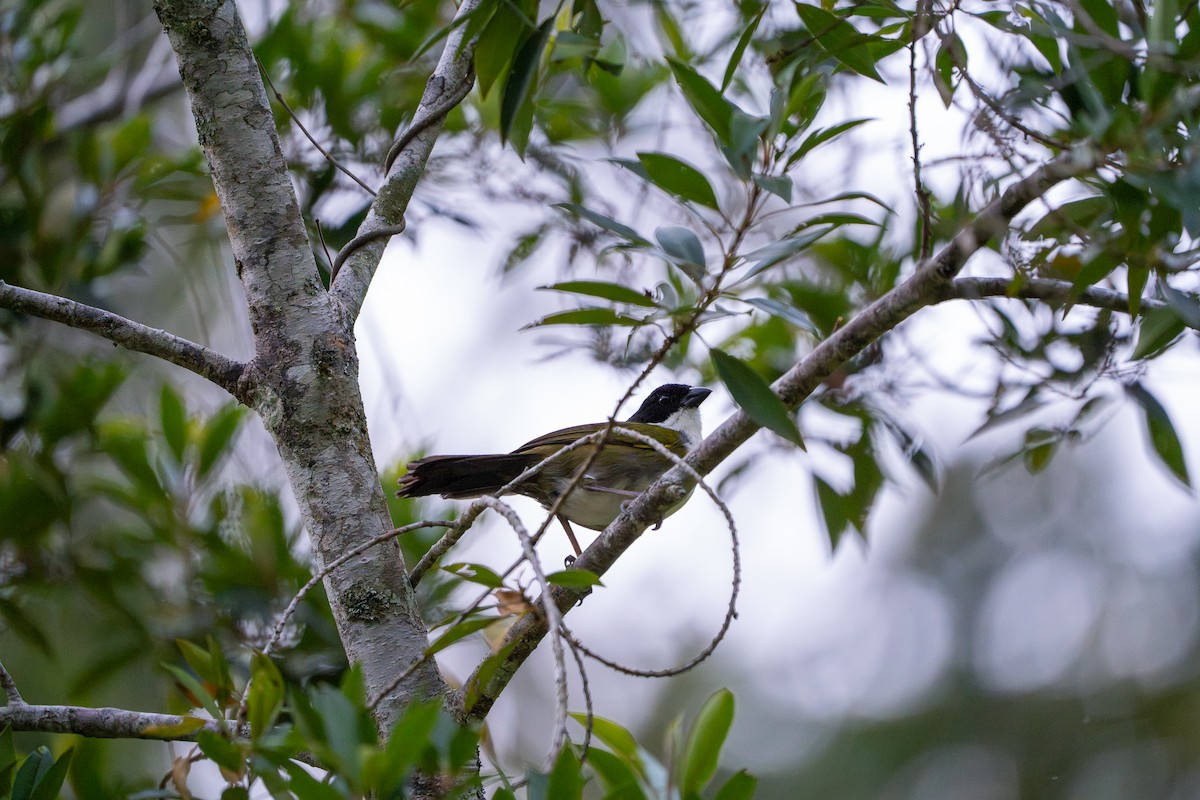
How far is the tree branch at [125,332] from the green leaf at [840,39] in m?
1.38

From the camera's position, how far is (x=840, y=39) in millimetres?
2158

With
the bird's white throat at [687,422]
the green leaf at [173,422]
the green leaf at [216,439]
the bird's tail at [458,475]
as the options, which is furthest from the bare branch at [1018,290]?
the green leaf at [173,422]

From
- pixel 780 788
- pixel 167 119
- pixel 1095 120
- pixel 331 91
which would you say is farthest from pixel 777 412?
pixel 780 788

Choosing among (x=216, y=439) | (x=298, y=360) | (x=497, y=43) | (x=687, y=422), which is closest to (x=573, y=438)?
(x=687, y=422)

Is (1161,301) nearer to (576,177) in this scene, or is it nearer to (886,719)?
(576,177)

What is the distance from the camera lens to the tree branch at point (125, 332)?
201 centimetres

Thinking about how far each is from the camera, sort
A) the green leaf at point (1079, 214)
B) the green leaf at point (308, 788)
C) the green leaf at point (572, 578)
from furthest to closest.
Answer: the green leaf at point (1079, 214) < the green leaf at point (572, 578) < the green leaf at point (308, 788)

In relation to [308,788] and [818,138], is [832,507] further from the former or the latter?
[308,788]

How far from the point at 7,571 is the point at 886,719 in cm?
782

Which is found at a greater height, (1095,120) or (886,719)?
(1095,120)

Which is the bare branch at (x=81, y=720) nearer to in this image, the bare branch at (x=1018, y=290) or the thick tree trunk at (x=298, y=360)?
the thick tree trunk at (x=298, y=360)

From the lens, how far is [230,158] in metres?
2.06

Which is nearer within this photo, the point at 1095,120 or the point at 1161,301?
the point at 1095,120

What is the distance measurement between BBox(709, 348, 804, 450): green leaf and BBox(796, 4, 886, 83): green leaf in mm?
756
